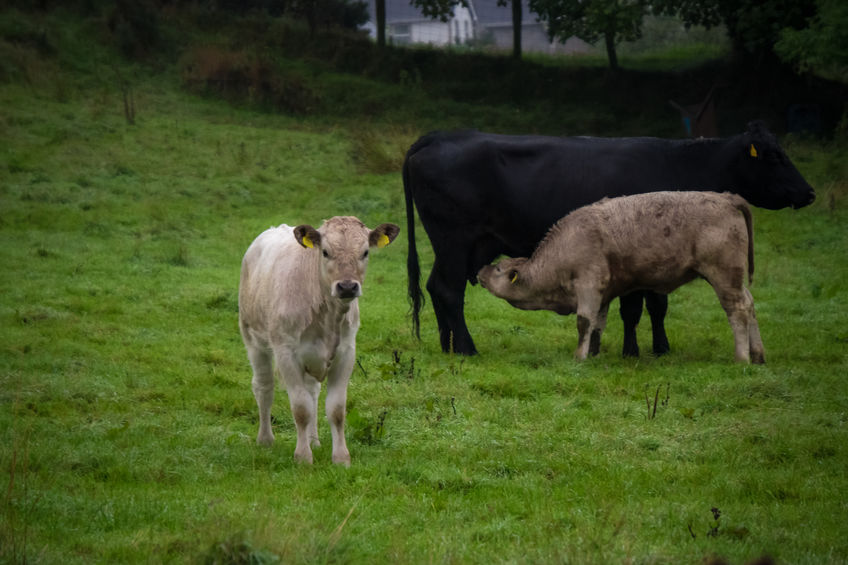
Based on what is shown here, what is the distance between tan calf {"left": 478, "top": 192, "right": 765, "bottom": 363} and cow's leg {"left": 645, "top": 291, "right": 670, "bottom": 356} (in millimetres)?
487

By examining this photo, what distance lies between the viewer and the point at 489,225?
1135 centimetres

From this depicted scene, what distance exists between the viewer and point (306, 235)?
6.52 m

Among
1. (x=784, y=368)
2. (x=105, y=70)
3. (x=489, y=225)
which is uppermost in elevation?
(x=105, y=70)

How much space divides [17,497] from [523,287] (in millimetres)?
6391

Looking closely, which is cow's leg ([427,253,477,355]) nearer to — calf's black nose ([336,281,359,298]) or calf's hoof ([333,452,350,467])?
calf's hoof ([333,452,350,467])

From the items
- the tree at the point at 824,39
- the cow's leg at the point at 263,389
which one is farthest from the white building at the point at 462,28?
the cow's leg at the point at 263,389

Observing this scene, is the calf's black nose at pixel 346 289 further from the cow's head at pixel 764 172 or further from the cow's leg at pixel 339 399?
the cow's head at pixel 764 172

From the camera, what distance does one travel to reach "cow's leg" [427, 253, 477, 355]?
11.1 meters

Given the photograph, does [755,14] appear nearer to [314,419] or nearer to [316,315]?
[314,419]

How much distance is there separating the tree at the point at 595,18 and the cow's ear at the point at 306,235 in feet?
71.4

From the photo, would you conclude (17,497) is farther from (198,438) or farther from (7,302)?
(7,302)

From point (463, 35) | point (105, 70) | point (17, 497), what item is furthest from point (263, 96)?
point (463, 35)

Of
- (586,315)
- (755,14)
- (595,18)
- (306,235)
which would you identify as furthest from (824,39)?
(306,235)

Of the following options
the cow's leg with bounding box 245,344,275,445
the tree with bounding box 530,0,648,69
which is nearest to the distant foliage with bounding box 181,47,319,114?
the tree with bounding box 530,0,648,69
